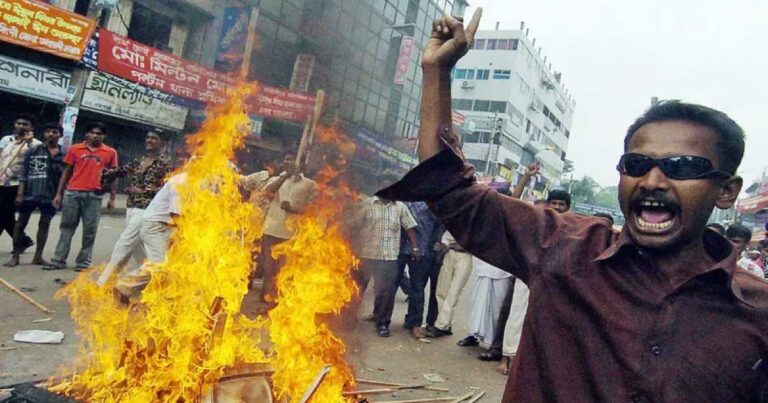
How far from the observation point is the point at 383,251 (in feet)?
21.1

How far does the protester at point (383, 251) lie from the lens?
635cm

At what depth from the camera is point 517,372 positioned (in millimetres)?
1578

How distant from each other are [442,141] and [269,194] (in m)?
5.86

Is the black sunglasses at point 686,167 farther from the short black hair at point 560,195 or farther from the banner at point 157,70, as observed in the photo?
the banner at point 157,70

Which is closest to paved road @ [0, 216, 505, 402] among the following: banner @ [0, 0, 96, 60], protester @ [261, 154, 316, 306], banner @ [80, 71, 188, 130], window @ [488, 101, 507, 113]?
protester @ [261, 154, 316, 306]

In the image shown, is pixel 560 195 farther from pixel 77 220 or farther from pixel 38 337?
pixel 77 220

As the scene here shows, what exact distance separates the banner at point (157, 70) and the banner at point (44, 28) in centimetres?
50

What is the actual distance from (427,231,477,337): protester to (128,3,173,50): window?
12970mm

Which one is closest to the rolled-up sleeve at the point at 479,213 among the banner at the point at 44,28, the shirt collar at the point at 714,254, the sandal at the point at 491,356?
the shirt collar at the point at 714,254

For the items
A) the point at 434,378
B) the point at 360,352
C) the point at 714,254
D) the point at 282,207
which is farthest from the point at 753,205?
the point at 714,254

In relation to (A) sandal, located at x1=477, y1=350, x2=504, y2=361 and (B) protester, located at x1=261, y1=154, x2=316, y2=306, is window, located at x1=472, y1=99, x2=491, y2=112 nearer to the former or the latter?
(B) protester, located at x1=261, y1=154, x2=316, y2=306

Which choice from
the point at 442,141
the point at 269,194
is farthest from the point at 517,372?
the point at 269,194

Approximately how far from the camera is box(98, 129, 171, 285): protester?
5637 mm

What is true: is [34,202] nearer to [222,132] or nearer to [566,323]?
[222,132]
